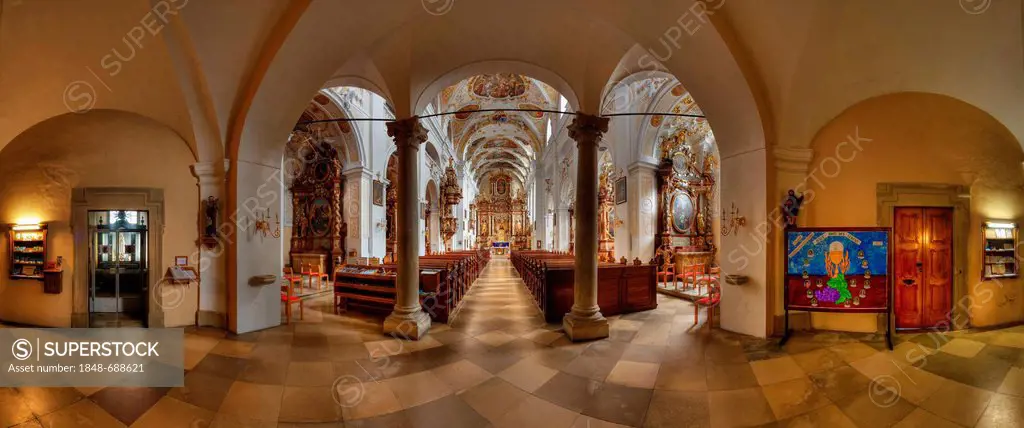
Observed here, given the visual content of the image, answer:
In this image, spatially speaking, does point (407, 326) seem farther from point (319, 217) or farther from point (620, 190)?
point (319, 217)

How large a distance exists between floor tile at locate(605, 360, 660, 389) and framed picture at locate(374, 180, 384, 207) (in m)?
11.2

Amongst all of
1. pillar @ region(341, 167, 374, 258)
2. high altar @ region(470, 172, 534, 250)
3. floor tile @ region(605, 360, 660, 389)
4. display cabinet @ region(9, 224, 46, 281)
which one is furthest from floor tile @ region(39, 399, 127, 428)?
high altar @ region(470, 172, 534, 250)

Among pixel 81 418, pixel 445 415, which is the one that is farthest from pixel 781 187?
pixel 81 418

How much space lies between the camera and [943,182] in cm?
570

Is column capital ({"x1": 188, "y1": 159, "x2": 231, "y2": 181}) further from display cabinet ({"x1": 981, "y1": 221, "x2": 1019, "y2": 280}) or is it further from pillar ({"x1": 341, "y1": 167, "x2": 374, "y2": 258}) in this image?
display cabinet ({"x1": 981, "y1": 221, "x2": 1019, "y2": 280})

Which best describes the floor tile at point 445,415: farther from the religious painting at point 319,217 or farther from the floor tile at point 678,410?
the religious painting at point 319,217

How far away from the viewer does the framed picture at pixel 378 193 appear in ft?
43.5

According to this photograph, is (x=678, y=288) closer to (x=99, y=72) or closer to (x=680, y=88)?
(x=680, y=88)

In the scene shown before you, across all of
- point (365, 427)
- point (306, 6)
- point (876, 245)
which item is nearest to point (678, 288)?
point (876, 245)

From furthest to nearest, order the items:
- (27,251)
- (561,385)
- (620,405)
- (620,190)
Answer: (620,190), (27,251), (561,385), (620,405)

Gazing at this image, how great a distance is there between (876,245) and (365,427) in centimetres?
649

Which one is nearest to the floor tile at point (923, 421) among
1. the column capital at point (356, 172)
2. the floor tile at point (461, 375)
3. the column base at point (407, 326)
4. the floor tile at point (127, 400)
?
the floor tile at point (461, 375)

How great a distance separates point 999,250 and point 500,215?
32.4 m

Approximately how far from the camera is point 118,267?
640 centimetres
